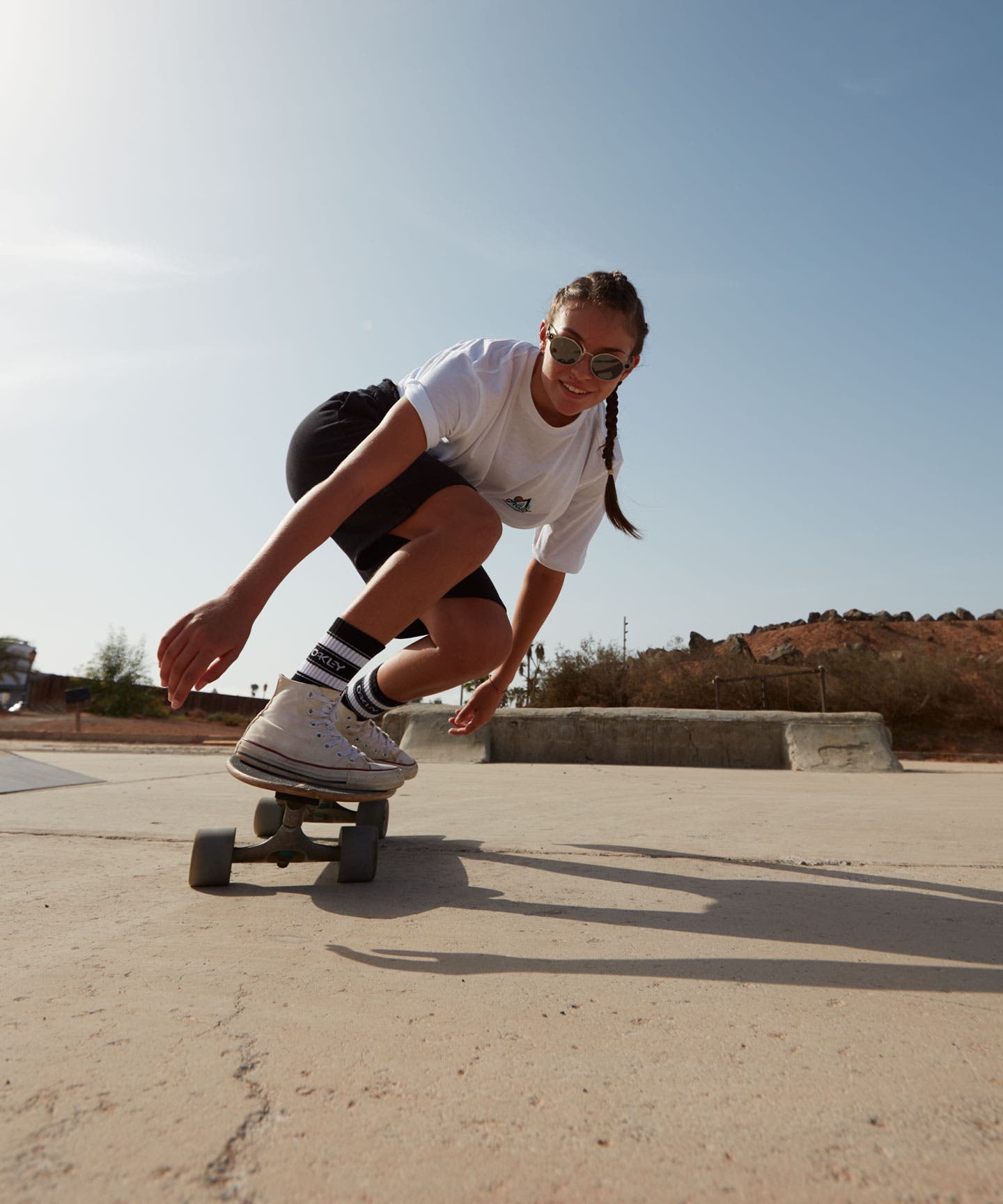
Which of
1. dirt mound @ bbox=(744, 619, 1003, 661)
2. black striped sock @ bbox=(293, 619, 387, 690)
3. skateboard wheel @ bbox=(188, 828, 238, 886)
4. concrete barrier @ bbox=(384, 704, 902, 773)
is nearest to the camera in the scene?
skateboard wheel @ bbox=(188, 828, 238, 886)

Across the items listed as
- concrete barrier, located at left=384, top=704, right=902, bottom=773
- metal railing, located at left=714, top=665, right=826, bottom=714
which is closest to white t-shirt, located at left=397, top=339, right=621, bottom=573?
concrete barrier, located at left=384, top=704, right=902, bottom=773

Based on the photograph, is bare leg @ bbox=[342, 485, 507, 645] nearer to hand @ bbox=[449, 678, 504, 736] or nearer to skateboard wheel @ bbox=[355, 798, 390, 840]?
skateboard wheel @ bbox=[355, 798, 390, 840]

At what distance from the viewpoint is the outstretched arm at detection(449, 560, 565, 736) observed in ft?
8.59

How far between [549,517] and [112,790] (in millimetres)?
2021

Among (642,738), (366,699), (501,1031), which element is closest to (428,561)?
(366,699)

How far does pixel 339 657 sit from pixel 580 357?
3.14 feet

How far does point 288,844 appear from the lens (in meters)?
1.62

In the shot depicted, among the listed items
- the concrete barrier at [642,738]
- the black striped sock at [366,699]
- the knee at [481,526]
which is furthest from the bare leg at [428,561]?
the concrete barrier at [642,738]

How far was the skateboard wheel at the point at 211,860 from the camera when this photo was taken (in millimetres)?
1480

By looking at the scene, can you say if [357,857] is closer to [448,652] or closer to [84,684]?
[448,652]

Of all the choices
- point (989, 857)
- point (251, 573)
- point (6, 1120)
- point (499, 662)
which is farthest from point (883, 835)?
point (6, 1120)

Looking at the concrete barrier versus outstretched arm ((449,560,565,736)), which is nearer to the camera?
outstretched arm ((449,560,565,736))

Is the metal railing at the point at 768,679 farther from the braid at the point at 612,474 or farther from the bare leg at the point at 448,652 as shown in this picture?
the bare leg at the point at 448,652

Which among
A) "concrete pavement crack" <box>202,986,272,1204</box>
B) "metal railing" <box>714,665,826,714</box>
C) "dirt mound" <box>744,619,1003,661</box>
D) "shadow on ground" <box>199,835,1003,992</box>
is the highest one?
"dirt mound" <box>744,619,1003,661</box>
